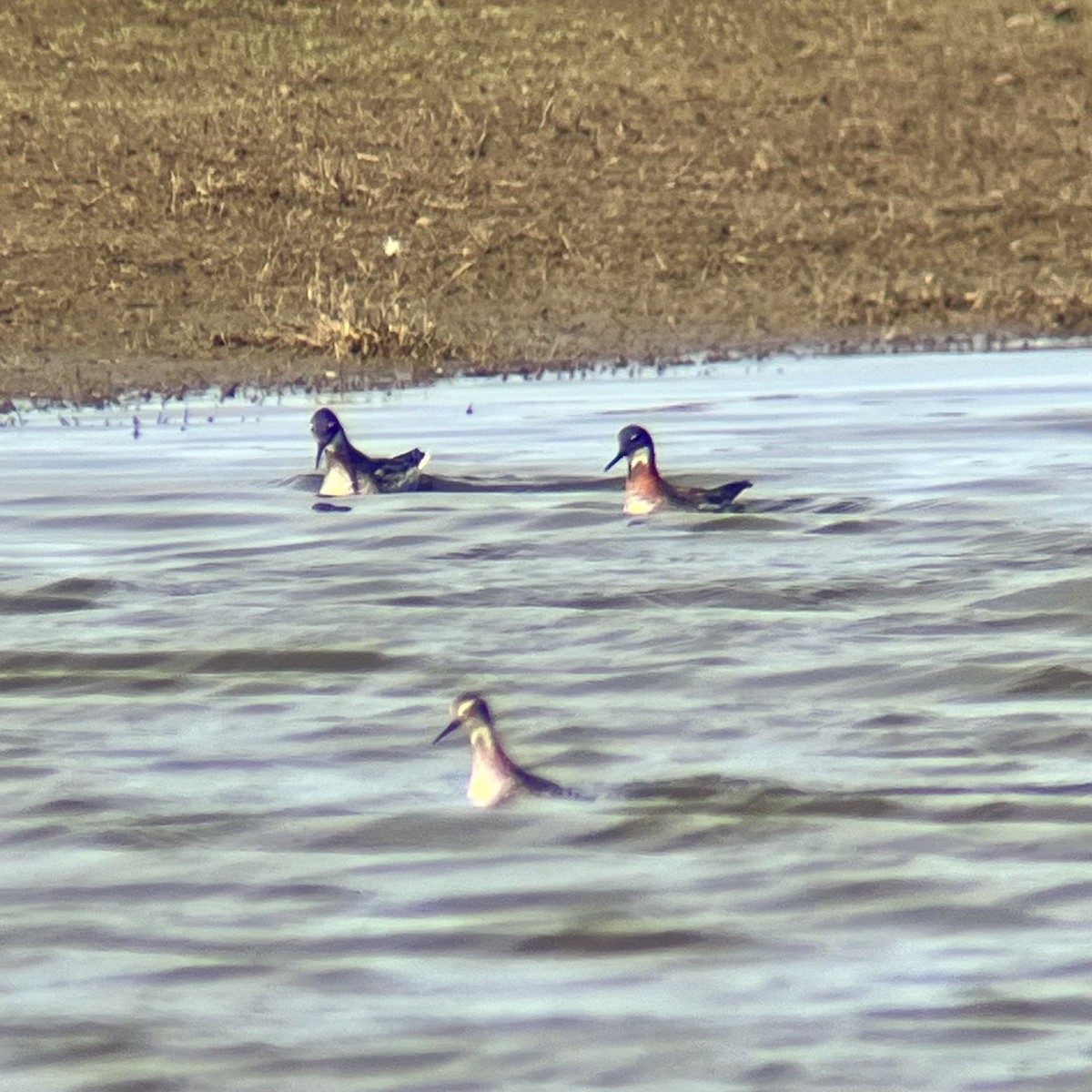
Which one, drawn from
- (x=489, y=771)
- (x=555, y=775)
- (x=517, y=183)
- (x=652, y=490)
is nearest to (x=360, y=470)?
(x=652, y=490)

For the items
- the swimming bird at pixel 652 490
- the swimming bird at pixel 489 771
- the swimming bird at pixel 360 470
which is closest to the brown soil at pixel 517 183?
the swimming bird at pixel 360 470

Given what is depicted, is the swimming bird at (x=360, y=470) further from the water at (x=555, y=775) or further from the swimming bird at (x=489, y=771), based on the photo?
the swimming bird at (x=489, y=771)

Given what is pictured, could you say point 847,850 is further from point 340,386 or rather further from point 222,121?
point 222,121

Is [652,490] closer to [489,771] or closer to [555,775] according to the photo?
[555,775]

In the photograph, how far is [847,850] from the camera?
6641 millimetres

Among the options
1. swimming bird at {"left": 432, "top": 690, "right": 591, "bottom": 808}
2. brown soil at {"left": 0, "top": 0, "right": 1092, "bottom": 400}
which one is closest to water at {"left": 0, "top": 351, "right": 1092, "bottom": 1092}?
swimming bird at {"left": 432, "top": 690, "right": 591, "bottom": 808}

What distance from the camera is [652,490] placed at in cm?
1169

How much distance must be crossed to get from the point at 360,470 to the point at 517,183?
35.3ft

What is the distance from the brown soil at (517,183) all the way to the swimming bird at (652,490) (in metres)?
5.42

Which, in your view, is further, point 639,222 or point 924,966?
point 639,222

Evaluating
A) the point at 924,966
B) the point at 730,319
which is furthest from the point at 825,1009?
the point at 730,319

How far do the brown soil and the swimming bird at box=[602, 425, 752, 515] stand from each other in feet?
17.8

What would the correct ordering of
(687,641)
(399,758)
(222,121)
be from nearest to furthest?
(399,758) → (687,641) → (222,121)

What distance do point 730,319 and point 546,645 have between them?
1003 cm
